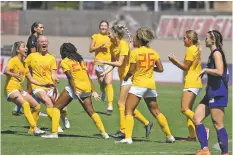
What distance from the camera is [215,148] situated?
14.6m

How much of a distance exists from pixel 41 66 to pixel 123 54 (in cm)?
186

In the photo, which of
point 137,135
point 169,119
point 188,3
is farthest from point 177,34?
point 137,135

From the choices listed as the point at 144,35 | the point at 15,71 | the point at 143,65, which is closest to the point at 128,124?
the point at 143,65

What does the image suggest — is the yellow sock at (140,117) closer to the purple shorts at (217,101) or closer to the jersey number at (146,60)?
the jersey number at (146,60)

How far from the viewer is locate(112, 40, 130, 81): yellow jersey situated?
1525 cm

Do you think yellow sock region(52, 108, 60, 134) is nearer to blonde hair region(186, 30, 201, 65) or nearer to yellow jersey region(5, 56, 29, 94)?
yellow jersey region(5, 56, 29, 94)

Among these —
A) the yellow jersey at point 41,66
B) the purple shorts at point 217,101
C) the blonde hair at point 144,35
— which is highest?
the blonde hair at point 144,35

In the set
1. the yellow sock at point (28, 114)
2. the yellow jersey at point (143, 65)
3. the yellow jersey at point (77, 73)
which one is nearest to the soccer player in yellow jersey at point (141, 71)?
the yellow jersey at point (143, 65)

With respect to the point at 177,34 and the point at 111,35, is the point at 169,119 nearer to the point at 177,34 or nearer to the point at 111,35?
the point at 111,35

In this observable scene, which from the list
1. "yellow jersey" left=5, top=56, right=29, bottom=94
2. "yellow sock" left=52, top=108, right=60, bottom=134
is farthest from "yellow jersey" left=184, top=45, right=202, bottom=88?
"yellow jersey" left=5, top=56, right=29, bottom=94

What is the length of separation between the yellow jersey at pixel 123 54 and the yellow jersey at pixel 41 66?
1353mm

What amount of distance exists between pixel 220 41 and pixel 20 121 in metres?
6.71

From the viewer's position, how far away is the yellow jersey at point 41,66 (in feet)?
53.0

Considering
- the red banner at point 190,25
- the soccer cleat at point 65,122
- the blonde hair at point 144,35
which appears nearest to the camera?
the blonde hair at point 144,35
